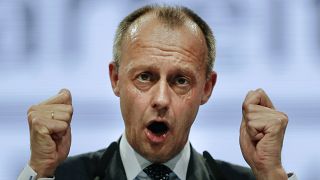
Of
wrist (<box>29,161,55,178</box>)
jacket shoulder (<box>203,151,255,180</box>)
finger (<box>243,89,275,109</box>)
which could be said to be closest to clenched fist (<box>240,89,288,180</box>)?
finger (<box>243,89,275,109</box>)

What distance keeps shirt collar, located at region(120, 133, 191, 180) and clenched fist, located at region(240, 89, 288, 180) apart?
16 centimetres

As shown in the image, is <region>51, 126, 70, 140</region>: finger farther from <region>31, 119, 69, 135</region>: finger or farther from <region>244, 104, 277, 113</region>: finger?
<region>244, 104, 277, 113</region>: finger

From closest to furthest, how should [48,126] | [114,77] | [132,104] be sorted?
[48,126], [132,104], [114,77]

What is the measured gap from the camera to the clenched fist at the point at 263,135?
4.68 ft

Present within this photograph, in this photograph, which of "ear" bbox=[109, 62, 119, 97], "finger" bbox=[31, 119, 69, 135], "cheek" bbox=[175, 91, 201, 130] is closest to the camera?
"finger" bbox=[31, 119, 69, 135]

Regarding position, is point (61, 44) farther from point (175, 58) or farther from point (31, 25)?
point (175, 58)

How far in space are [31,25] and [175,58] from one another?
0.60 meters

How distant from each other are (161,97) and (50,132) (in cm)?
23

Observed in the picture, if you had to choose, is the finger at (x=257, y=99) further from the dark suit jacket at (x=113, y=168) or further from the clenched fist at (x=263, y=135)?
the dark suit jacket at (x=113, y=168)

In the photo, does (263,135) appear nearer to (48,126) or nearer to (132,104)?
(132,104)

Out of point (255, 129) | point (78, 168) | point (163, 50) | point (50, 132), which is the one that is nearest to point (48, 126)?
point (50, 132)

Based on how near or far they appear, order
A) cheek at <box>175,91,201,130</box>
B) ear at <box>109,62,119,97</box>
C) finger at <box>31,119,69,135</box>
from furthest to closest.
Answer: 1. ear at <box>109,62,119,97</box>
2. cheek at <box>175,91,201,130</box>
3. finger at <box>31,119,69,135</box>

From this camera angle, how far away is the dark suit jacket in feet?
4.98

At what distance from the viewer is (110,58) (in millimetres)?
1935
